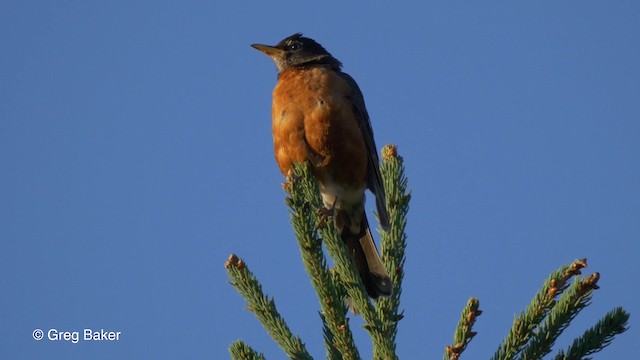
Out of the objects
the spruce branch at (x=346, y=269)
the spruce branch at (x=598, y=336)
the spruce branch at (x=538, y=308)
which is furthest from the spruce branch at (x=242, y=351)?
the spruce branch at (x=598, y=336)

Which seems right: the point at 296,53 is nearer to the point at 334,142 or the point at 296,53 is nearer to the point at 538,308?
the point at 334,142

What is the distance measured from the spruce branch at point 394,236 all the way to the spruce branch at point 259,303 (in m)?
0.40

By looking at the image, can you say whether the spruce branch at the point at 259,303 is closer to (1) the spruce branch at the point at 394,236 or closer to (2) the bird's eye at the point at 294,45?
(1) the spruce branch at the point at 394,236

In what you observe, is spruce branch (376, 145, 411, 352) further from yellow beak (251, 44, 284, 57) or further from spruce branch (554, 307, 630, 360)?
yellow beak (251, 44, 284, 57)

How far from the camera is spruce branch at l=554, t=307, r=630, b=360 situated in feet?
8.54

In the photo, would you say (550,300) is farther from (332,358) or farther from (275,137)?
(275,137)

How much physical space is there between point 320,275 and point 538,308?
0.91 m

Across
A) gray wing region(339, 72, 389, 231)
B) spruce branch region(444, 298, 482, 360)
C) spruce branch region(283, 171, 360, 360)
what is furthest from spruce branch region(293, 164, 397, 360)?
gray wing region(339, 72, 389, 231)

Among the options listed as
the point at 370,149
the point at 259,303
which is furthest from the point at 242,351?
the point at 370,149

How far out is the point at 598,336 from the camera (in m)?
2.63

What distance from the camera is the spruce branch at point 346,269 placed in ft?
9.10

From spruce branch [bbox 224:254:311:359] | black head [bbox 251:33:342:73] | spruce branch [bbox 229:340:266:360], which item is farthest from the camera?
black head [bbox 251:33:342:73]

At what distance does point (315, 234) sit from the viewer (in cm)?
343

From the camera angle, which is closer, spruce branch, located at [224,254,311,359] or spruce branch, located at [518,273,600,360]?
spruce branch, located at [518,273,600,360]
